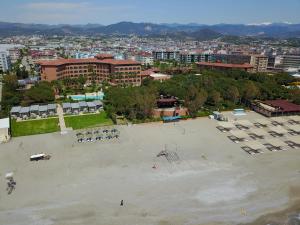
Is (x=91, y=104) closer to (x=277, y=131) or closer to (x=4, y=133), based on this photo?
(x=4, y=133)

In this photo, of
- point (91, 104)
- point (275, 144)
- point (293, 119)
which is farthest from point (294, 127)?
point (91, 104)

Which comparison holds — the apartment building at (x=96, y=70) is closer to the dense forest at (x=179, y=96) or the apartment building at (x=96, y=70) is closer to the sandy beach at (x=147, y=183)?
the dense forest at (x=179, y=96)

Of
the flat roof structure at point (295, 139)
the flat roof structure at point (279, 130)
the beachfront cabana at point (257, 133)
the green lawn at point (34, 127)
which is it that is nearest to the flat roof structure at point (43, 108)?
the green lawn at point (34, 127)

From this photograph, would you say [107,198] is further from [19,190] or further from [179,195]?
[19,190]

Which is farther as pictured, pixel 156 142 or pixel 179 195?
pixel 156 142

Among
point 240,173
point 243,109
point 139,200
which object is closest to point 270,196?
point 240,173

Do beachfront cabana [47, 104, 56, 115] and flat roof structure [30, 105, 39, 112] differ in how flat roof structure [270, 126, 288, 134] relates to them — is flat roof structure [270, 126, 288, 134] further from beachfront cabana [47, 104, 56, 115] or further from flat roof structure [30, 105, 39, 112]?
flat roof structure [30, 105, 39, 112]

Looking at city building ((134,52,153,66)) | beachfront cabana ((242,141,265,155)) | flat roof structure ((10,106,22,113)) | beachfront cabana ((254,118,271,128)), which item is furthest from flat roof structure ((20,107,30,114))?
city building ((134,52,153,66))
